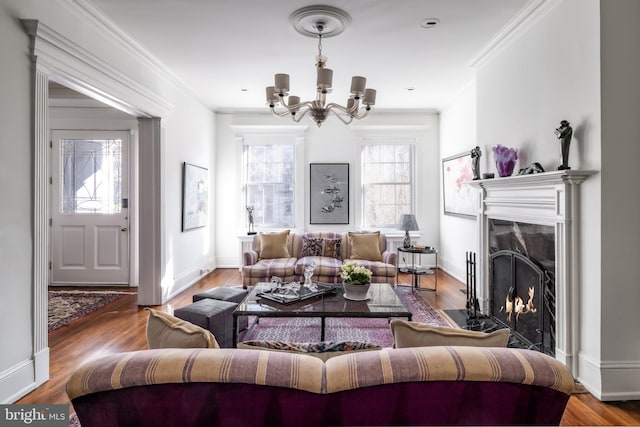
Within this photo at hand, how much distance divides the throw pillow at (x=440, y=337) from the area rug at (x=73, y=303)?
369 centimetres

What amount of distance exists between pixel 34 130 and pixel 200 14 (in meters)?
1.54

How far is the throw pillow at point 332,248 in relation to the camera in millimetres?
4992

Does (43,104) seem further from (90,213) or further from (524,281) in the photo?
(524,281)

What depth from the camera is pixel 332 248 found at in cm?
501

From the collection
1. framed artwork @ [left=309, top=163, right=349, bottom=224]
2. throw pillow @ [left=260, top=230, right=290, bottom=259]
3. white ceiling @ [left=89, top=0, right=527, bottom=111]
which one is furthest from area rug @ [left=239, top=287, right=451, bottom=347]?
framed artwork @ [left=309, top=163, right=349, bottom=224]

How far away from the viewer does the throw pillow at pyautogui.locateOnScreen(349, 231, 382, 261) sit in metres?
4.82

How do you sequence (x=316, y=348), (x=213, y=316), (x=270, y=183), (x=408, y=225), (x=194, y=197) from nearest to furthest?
(x=316, y=348)
(x=213, y=316)
(x=408, y=225)
(x=194, y=197)
(x=270, y=183)

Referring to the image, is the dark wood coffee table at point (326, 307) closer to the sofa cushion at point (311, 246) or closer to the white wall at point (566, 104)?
the white wall at point (566, 104)

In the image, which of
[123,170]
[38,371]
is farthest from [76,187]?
[38,371]

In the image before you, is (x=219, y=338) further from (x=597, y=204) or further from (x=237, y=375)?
(x=597, y=204)

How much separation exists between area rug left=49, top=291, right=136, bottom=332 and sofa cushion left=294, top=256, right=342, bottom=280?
2.32 m

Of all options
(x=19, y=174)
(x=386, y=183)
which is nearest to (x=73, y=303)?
(x=19, y=174)

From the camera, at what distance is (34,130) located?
2.41 metres

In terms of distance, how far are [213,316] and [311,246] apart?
243cm
